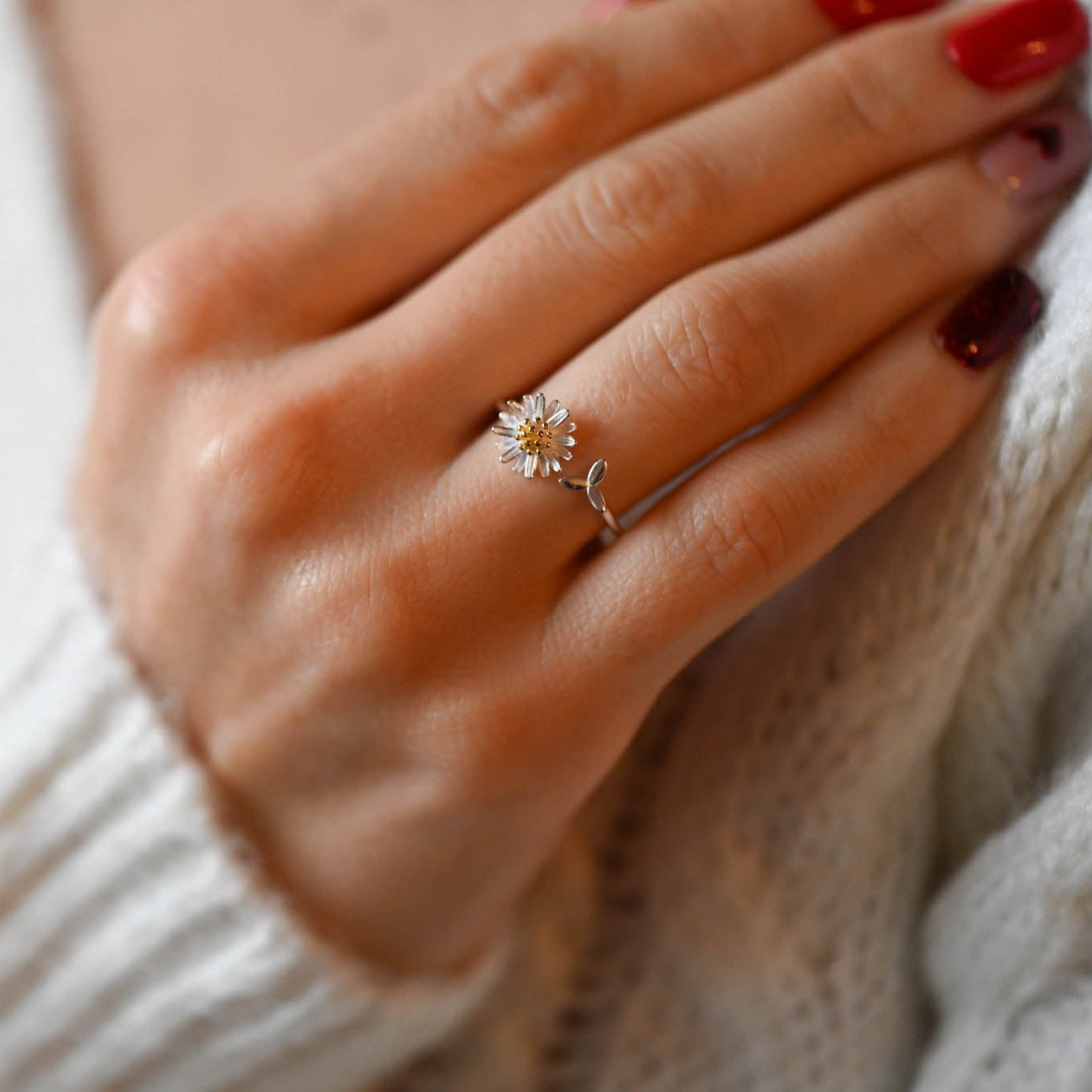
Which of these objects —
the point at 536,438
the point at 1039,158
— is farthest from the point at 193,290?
the point at 1039,158

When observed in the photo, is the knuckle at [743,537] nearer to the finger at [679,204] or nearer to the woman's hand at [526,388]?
the woman's hand at [526,388]

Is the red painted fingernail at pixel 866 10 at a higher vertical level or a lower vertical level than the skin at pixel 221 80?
lower

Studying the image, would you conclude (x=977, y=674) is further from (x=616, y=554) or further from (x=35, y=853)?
(x=35, y=853)

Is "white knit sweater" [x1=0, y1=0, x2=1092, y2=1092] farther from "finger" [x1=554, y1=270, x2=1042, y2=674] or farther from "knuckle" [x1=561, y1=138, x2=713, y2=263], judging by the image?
"knuckle" [x1=561, y1=138, x2=713, y2=263]

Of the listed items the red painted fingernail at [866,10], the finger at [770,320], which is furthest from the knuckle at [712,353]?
the red painted fingernail at [866,10]

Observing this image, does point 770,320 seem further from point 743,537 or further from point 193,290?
point 193,290

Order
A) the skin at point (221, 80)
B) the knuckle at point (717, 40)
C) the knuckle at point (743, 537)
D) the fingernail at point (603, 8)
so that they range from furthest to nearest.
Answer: the skin at point (221, 80) → the fingernail at point (603, 8) → the knuckle at point (717, 40) → the knuckle at point (743, 537)
